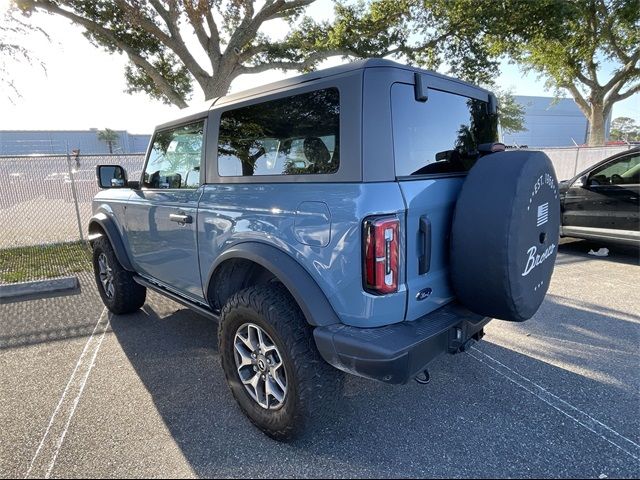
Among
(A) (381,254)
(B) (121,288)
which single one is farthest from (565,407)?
(B) (121,288)

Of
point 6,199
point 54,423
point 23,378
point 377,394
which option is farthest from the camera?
point 6,199

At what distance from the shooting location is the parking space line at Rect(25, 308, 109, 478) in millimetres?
2109

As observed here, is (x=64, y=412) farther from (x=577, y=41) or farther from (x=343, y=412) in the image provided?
(x=577, y=41)


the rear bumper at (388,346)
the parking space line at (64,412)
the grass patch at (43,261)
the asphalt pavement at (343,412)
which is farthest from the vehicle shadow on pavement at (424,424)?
the grass patch at (43,261)

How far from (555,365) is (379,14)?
11.1 meters

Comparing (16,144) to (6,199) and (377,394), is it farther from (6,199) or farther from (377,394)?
(377,394)

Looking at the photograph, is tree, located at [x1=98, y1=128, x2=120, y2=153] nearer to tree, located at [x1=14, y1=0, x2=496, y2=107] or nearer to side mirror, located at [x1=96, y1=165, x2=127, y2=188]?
tree, located at [x1=14, y1=0, x2=496, y2=107]

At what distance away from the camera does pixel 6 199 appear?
7.53 meters

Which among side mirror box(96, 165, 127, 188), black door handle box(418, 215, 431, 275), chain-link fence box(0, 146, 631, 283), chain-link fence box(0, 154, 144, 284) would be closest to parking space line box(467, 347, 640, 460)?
black door handle box(418, 215, 431, 275)

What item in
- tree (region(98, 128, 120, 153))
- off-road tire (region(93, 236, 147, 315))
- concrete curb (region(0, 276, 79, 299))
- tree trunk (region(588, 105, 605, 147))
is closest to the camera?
off-road tire (region(93, 236, 147, 315))

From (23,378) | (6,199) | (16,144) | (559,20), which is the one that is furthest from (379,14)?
(16,144)

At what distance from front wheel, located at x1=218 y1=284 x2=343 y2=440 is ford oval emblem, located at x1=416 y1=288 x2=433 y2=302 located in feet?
2.00

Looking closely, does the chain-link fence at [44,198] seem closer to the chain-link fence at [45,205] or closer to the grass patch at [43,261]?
the chain-link fence at [45,205]

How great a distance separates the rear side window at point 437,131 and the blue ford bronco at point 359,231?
1 cm
